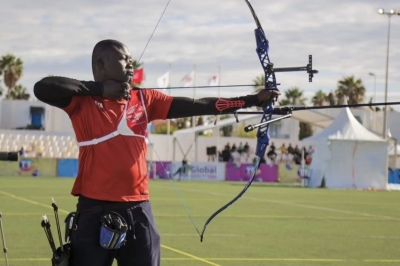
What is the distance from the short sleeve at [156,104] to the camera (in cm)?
605

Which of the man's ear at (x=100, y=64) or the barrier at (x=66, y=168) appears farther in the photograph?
the barrier at (x=66, y=168)

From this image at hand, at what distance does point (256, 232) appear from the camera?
16.2 meters

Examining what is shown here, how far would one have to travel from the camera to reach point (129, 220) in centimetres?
574

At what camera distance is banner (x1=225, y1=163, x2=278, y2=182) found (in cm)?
4825

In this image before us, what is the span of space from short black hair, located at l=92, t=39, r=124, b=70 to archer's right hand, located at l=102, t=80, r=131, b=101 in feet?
0.73

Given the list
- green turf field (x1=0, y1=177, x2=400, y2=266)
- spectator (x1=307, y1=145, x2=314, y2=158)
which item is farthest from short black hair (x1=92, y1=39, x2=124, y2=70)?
spectator (x1=307, y1=145, x2=314, y2=158)

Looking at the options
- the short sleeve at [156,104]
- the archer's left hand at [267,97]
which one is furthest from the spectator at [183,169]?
the short sleeve at [156,104]

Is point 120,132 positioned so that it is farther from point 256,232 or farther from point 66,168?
point 66,168

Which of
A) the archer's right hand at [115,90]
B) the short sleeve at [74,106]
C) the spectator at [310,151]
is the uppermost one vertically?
the spectator at [310,151]

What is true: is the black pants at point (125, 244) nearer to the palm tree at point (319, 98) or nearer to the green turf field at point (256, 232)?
the green turf field at point (256, 232)

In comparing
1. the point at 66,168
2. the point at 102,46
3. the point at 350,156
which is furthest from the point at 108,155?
the point at 66,168

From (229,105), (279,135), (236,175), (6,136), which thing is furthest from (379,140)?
(279,135)

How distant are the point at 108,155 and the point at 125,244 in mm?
574

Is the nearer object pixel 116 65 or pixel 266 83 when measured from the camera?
pixel 116 65
